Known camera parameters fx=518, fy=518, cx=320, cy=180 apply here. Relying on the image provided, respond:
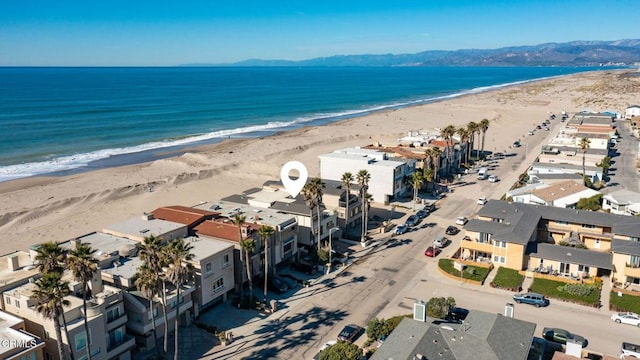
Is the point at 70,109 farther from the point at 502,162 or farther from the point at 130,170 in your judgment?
the point at 502,162

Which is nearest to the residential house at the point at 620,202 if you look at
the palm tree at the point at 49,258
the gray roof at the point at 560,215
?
the gray roof at the point at 560,215

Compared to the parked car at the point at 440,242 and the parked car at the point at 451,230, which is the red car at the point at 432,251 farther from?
the parked car at the point at 451,230

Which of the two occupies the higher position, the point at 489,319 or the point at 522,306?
the point at 489,319

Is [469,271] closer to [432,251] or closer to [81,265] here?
[432,251]

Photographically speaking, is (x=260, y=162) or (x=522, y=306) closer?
(x=522, y=306)

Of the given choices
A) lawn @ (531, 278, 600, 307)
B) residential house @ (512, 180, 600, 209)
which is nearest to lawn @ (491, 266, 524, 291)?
lawn @ (531, 278, 600, 307)

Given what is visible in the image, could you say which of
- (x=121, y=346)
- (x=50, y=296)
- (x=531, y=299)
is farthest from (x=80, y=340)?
(x=531, y=299)

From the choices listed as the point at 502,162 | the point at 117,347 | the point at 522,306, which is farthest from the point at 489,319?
the point at 502,162
